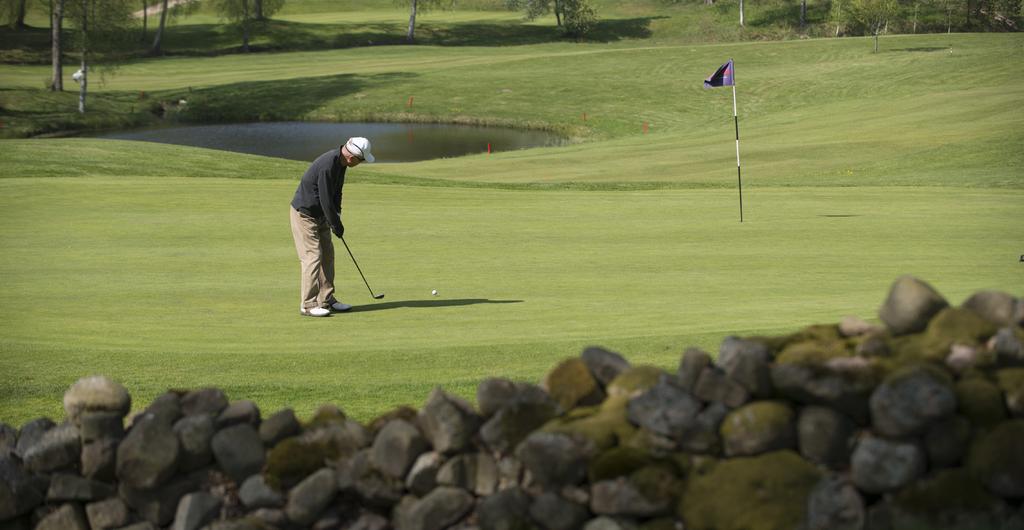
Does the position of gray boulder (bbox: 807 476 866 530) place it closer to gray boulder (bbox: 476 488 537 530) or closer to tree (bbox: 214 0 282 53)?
gray boulder (bbox: 476 488 537 530)

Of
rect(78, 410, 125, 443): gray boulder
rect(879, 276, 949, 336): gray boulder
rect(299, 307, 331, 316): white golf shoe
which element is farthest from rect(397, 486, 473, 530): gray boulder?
rect(299, 307, 331, 316): white golf shoe

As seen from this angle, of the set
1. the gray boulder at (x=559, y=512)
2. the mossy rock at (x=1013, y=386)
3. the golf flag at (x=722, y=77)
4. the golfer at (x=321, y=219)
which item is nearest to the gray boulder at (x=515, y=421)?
the gray boulder at (x=559, y=512)

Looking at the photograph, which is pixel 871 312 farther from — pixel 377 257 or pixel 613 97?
pixel 613 97

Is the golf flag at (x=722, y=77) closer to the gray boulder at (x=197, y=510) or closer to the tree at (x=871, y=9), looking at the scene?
the gray boulder at (x=197, y=510)

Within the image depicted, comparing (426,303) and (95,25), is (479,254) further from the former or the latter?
(95,25)

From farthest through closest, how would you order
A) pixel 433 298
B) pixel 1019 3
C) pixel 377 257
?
1. pixel 1019 3
2. pixel 377 257
3. pixel 433 298

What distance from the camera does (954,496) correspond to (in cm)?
441

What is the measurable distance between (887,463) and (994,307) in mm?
1039

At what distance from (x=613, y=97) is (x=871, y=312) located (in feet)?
173

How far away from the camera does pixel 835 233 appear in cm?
1588

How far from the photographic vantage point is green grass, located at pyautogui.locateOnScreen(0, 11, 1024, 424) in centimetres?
893

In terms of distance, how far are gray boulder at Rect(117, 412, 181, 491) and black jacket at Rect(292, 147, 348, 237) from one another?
6.27 m

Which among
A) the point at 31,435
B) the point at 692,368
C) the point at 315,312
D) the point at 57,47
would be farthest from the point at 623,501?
the point at 57,47

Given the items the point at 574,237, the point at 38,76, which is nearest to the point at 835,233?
the point at 574,237
